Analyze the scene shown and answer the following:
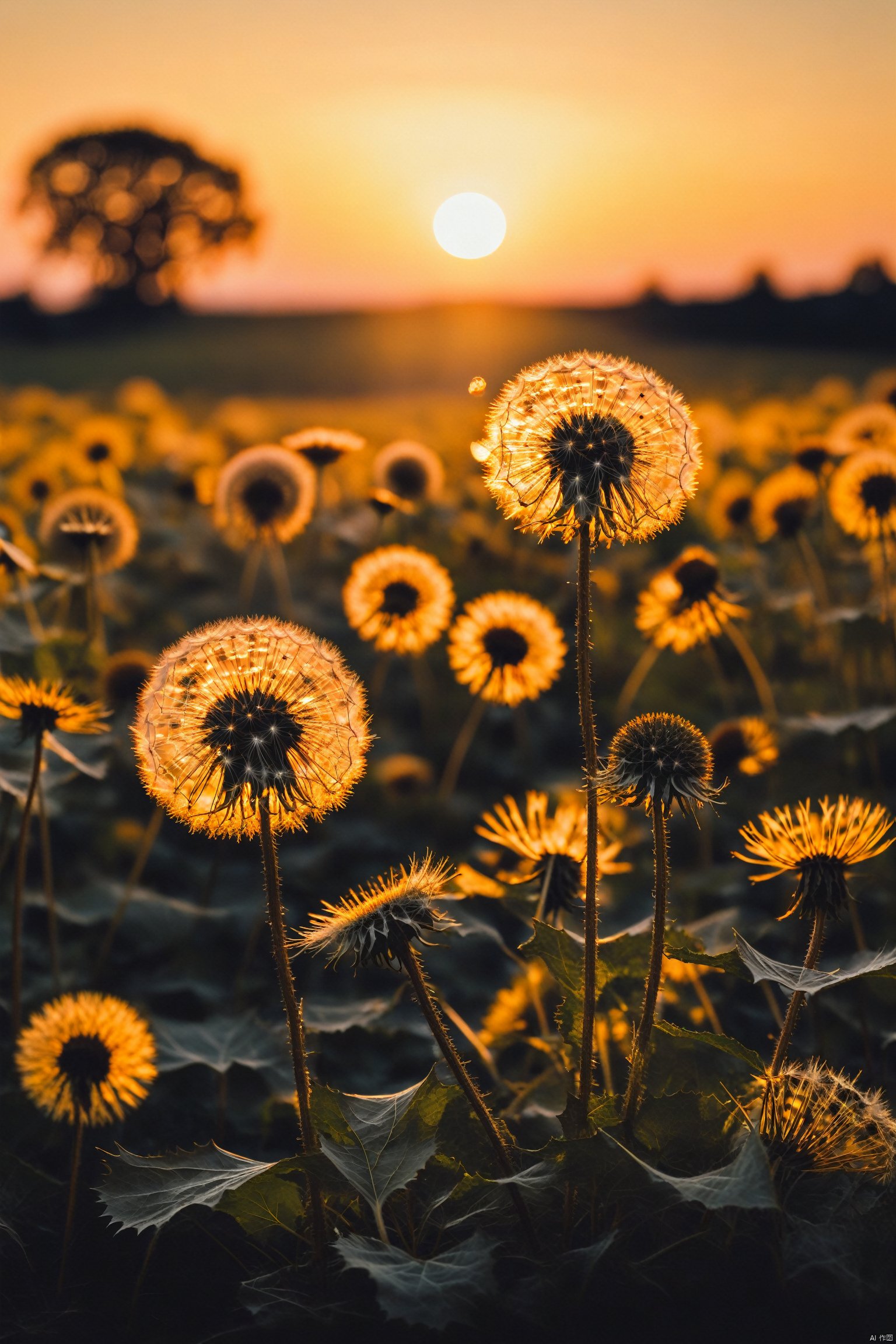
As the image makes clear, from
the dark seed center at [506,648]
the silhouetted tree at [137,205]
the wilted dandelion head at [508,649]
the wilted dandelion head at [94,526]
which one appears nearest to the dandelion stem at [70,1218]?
the wilted dandelion head at [508,649]

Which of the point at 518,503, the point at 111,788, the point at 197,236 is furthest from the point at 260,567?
the point at 197,236

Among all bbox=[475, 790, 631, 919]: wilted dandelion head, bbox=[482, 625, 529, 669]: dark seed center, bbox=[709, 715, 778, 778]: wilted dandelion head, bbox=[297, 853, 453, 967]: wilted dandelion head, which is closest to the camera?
bbox=[297, 853, 453, 967]: wilted dandelion head

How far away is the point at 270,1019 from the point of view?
3.81 meters

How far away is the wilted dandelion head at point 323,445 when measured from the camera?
502 cm

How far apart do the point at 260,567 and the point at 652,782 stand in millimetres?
5619

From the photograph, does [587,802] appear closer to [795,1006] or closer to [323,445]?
[795,1006]

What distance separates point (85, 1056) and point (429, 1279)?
3.83ft

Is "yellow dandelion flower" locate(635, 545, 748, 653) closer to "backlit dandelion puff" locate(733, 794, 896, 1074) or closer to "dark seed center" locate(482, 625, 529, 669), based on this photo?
"dark seed center" locate(482, 625, 529, 669)

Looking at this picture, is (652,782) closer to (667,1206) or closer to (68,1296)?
(667,1206)

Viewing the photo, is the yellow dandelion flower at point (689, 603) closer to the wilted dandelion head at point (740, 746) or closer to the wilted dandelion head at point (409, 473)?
the wilted dandelion head at point (740, 746)

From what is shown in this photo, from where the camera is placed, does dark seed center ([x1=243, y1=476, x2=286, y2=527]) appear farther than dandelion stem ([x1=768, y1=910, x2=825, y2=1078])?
Yes

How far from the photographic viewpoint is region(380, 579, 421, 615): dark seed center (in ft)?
14.5

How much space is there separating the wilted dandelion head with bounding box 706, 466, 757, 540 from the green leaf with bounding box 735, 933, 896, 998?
12.2 feet

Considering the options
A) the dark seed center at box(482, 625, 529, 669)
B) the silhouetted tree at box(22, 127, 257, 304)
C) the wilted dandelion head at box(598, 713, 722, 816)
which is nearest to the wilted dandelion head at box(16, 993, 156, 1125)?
the wilted dandelion head at box(598, 713, 722, 816)
